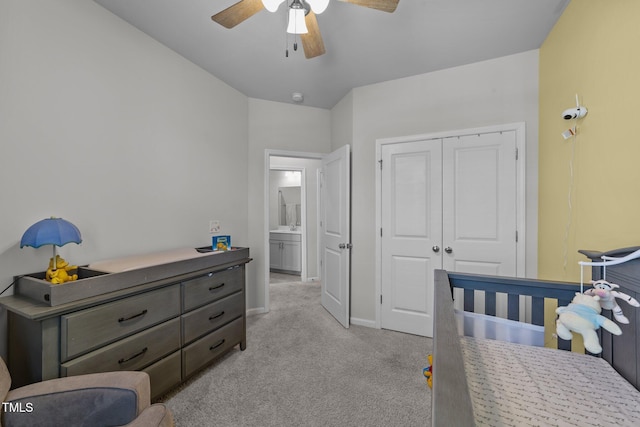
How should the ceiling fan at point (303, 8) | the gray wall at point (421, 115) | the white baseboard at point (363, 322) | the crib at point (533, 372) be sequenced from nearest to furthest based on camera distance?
the crib at point (533, 372)
the ceiling fan at point (303, 8)
the gray wall at point (421, 115)
the white baseboard at point (363, 322)

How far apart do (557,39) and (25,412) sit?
344 centimetres

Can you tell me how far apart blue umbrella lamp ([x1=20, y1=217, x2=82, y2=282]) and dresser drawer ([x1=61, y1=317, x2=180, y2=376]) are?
479 millimetres

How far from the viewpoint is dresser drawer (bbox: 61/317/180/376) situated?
128 cm

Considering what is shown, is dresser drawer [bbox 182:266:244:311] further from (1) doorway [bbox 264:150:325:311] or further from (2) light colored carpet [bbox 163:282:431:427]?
(1) doorway [bbox 264:150:325:311]

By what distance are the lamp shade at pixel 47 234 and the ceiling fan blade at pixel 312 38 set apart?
162 cm

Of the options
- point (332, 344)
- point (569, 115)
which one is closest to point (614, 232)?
A: point (569, 115)

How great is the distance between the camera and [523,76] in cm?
225

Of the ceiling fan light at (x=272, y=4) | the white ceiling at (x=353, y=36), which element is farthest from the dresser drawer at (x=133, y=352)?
the white ceiling at (x=353, y=36)

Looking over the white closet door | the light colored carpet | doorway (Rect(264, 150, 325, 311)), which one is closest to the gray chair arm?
the light colored carpet

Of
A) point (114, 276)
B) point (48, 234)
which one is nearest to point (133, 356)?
point (114, 276)

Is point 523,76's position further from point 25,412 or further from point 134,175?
point 25,412

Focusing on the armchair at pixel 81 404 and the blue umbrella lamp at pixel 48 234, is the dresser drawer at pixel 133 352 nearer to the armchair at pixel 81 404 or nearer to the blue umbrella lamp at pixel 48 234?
the armchair at pixel 81 404

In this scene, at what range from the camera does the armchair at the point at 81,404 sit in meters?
0.95

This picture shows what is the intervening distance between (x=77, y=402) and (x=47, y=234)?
0.77m
